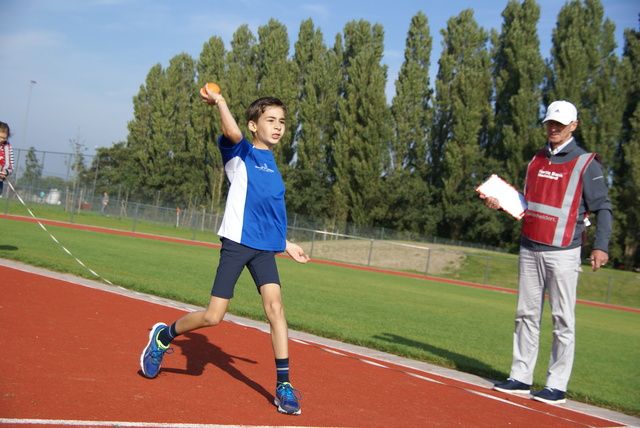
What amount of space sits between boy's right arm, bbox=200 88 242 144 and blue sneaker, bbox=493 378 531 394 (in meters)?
3.38

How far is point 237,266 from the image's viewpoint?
421 cm

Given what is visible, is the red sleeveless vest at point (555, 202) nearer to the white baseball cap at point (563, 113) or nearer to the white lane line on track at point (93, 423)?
the white baseball cap at point (563, 113)

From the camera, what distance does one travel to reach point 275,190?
4.30 metres

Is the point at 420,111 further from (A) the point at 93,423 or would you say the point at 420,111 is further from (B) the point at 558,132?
(A) the point at 93,423

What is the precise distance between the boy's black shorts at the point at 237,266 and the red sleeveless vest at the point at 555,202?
2.68m

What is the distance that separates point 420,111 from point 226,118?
52931mm

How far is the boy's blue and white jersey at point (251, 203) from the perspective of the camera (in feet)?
13.9

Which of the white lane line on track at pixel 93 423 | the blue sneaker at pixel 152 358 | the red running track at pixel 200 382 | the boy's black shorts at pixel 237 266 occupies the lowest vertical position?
the red running track at pixel 200 382

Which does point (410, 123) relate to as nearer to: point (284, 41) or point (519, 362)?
point (284, 41)

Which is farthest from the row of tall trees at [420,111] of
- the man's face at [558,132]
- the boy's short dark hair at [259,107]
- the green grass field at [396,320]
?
the boy's short dark hair at [259,107]

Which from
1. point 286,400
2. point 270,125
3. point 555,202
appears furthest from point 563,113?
point 286,400

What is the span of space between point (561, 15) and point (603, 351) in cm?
4527

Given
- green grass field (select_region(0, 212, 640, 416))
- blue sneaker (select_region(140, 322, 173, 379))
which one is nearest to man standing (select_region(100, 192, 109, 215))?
green grass field (select_region(0, 212, 640, 416))

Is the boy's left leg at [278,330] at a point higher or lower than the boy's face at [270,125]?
lower
